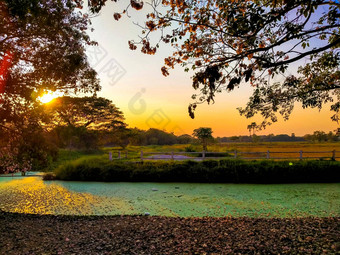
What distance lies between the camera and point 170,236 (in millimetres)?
→ 3553

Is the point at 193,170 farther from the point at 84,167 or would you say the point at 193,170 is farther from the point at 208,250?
the point at 208,250

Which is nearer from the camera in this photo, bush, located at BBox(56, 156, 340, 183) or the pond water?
the pond water

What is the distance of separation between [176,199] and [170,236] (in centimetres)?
304

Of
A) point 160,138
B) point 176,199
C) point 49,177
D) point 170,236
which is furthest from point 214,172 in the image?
point 160,138

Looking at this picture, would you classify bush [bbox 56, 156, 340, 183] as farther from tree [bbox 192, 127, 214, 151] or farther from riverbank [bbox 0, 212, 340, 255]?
tree [bbox 192, 127, 214, 151]

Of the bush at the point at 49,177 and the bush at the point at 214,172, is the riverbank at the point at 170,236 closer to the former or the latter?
the bush at the point at 214,172

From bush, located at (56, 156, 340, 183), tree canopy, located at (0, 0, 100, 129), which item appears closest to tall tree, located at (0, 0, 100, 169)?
tree canopy, located at (0, 0, 100, 129)

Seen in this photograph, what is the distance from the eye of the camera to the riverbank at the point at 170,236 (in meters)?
3.06

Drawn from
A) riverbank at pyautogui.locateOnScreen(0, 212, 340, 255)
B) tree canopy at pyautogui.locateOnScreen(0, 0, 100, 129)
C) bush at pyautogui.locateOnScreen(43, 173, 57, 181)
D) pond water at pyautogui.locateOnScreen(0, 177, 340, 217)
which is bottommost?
pond water at pyautogui.locateOnScreen(0, 177, 340, 217)

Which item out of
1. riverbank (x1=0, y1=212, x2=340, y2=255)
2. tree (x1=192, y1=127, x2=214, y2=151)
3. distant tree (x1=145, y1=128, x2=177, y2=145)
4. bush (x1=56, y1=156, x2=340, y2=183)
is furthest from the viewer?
distant tree (x1=145, y1=128, x2=177, y2=145)

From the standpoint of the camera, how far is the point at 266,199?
21.2 ft

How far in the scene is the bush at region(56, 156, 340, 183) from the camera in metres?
9.41

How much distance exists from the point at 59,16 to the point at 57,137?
2701 mm

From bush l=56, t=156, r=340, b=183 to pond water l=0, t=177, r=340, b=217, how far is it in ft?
2.37
